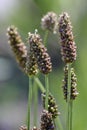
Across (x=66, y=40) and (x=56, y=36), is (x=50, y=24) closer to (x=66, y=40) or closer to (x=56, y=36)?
(x=66, y=40)

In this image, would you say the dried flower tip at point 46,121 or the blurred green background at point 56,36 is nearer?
the dried flower tip at point 46,121

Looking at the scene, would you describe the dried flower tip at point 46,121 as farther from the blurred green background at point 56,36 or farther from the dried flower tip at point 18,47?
the blurred green background at point 56,36

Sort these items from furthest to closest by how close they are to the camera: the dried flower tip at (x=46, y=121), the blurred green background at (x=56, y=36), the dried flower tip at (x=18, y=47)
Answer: the blurred green background at (x=56, y=36) < the dried flower tip at (x=18, y=47) < the dried flower tip at (x=46, y=121)

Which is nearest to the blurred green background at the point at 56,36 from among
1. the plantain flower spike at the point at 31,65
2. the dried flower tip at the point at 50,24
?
the dried flower tip at the point at 50,24

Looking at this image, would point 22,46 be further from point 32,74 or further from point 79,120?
point 79,120

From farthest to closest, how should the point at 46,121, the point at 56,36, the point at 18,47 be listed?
the point at 56,36, the point at 18,47, the point at 46,121

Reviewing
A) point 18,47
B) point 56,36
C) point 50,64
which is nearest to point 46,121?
point 50,64

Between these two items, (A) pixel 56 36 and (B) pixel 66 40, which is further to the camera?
(A) pixel 56 36

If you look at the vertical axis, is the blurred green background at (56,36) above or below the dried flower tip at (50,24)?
above

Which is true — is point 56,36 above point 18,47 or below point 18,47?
above

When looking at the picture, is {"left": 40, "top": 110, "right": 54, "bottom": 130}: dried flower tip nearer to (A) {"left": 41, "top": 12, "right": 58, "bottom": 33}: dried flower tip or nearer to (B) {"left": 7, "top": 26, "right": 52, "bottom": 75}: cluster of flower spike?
(B) {"left": 7, "top": 26, "right": 52, "bottom": 75}: cluster of flower spike

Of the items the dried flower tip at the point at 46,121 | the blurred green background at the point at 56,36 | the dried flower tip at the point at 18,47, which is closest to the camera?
the dried flower tip at the point at 46,121
